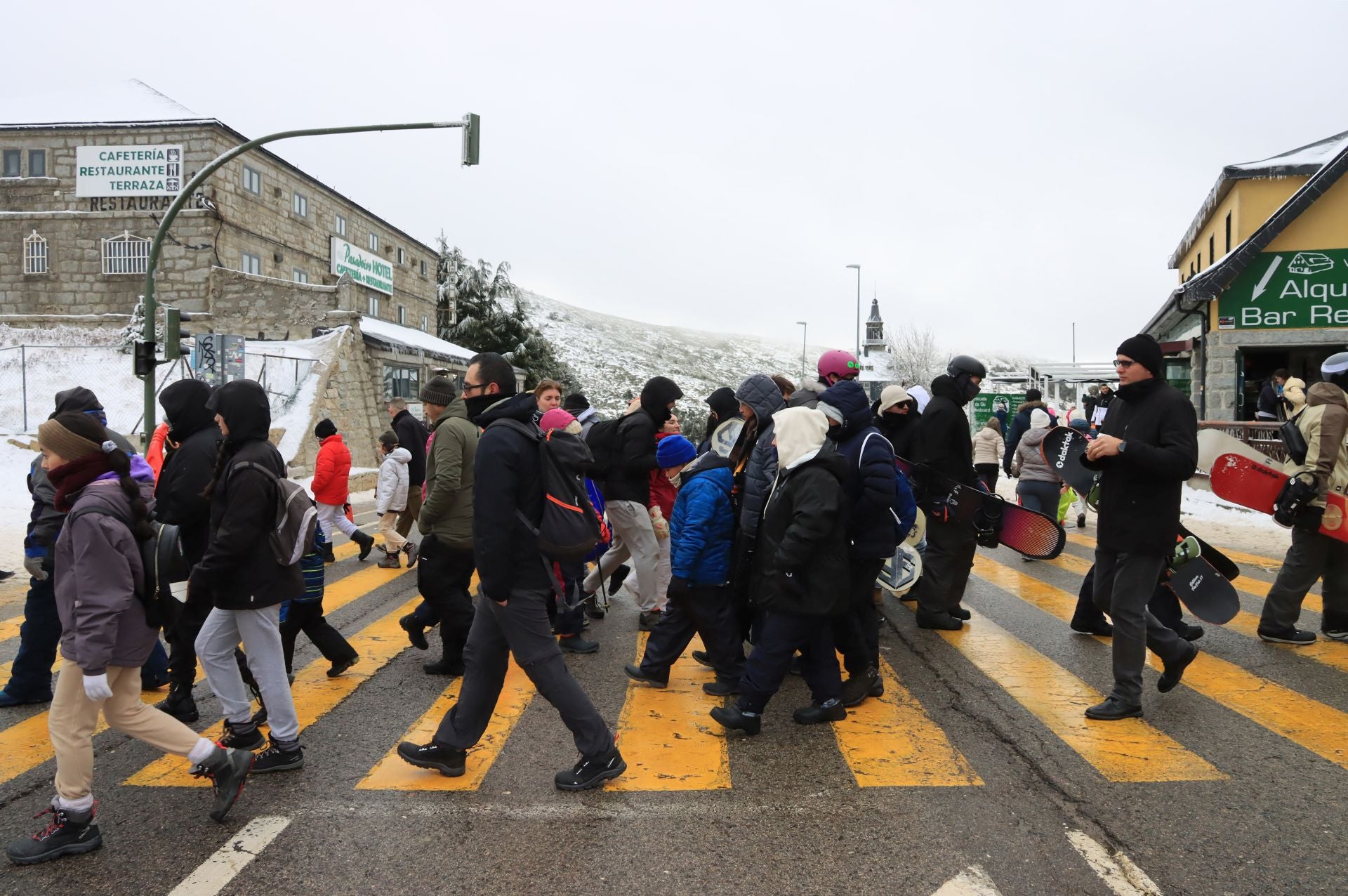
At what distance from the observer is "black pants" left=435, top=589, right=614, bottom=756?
405 centimetres

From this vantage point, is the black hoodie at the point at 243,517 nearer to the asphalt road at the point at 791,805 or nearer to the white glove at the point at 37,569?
the asphalt road at the point at 791,805

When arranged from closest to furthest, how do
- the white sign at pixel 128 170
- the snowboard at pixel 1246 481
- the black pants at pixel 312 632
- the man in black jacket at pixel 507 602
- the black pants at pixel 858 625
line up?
the man in black jacket at pixel 507 602 < the black pants at pixel 858 625 < the black pants at pixel 312 632 < the snowboard at pixel 1246 481 < the white sign at pixel 128 170

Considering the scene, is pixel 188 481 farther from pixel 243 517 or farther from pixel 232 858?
pixel 232 858

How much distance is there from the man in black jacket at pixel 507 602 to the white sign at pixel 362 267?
1464 inches

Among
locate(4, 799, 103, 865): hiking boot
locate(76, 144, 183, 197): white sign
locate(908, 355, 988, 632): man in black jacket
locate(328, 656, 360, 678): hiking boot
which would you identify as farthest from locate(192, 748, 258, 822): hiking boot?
locate(76, 144, 183, 197): white sign

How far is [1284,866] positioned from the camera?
3377mm

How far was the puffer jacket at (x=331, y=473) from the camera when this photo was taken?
9.70 metres

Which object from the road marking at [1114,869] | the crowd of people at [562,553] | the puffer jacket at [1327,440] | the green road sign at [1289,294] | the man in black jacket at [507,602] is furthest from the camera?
the green road sign at [1289,294]

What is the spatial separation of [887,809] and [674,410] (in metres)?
3.79

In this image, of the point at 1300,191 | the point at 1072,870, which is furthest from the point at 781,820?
the point at 1300,191

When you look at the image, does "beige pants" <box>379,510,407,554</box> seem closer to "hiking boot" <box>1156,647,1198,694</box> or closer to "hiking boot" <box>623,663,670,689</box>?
"hiking boot" <box>623,663,670,689</box>

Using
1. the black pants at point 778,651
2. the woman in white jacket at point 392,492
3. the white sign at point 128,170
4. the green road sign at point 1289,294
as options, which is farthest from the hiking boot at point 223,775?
the white sign at point 128,170

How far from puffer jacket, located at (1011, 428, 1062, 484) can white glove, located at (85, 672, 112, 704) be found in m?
9.21

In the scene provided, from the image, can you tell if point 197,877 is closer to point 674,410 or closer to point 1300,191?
point 674,410
